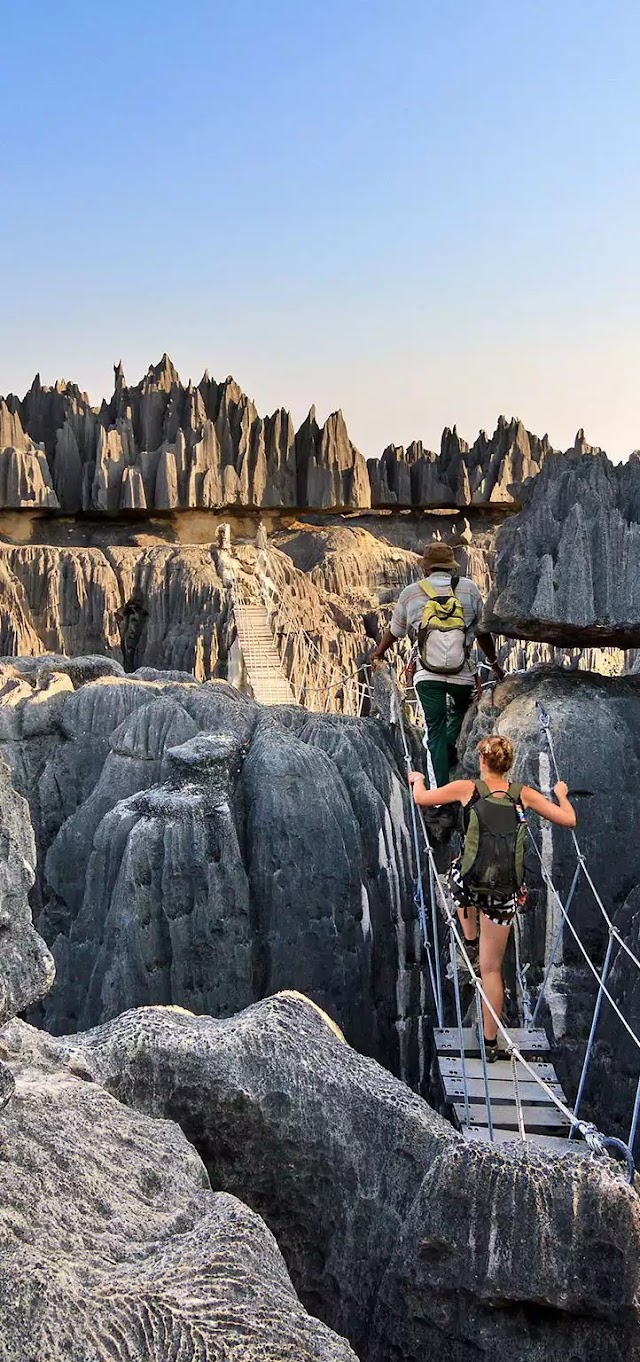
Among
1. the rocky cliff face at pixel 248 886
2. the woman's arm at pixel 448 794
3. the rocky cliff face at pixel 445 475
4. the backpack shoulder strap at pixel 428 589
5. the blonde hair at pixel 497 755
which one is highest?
the rocky cliff face at pixel 445 475

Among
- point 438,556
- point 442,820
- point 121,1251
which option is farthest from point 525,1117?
point 438,556

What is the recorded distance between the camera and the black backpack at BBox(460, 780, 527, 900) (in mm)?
4242

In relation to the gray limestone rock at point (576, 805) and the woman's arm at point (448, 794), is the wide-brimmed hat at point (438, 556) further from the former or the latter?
the woman's arm at point (448, 794)

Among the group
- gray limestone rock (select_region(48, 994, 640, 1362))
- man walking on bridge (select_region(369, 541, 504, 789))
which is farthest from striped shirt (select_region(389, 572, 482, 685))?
gray limestone rock (select_region(48, 994, 640, 1362))

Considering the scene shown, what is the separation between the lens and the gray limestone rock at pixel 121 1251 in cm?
209

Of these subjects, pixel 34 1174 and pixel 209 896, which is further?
pixel 209 896

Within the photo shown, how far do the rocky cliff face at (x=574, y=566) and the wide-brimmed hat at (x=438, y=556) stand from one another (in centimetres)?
53

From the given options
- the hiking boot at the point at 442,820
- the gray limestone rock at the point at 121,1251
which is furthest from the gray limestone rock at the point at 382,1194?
the hiking boot at the point at 442,820

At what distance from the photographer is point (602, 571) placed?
6699 mm

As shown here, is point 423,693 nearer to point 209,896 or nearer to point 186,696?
point 209,896

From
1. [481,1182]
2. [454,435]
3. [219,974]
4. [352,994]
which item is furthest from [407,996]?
[454,435]

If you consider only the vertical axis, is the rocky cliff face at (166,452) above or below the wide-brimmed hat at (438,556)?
above

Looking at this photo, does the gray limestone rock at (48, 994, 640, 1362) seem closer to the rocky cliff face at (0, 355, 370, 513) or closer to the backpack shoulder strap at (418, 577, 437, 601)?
the backpack shoulder strap at (418, 577, 437, 601)

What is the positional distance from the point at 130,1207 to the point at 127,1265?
0.84 ft
